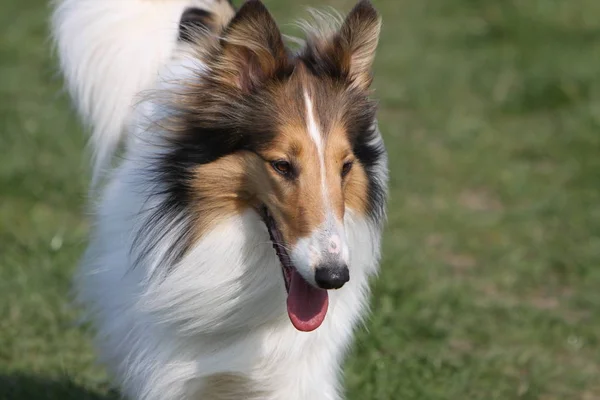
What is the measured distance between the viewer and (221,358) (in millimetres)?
4062

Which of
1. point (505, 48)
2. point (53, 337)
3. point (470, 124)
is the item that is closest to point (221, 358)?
point (53, 337)

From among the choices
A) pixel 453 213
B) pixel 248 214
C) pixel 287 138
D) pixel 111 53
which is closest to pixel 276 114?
pixel 287 138

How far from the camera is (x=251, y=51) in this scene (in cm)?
384

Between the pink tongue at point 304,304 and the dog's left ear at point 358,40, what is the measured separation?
0.79 meters

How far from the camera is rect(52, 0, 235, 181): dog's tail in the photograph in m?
4.93

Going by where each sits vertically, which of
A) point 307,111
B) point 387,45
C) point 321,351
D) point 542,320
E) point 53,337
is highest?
point 307,111

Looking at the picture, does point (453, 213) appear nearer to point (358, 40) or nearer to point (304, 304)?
point (358, 40)

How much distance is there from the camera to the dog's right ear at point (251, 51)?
3.77 metres

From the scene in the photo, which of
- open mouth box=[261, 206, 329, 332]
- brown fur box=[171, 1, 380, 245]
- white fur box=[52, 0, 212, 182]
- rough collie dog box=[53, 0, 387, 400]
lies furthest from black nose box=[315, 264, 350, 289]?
white fur box=[52, 0, 212, 182]

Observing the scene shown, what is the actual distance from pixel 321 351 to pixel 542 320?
2488 mm

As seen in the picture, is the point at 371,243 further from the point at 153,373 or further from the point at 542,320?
the point at 542,320

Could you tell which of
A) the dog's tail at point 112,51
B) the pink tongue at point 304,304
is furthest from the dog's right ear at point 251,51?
the dog's tail at point 112,51

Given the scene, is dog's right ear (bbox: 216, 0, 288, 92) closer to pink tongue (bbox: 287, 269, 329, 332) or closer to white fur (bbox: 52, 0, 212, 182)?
pink tongue (bbox: 287, 269, 329, 332)

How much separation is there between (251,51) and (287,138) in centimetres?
37
